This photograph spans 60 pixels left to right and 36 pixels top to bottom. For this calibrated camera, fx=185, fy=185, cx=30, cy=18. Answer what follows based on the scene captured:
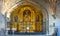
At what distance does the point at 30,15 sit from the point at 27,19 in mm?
654

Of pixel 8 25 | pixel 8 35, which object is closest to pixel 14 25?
pixel 8 25

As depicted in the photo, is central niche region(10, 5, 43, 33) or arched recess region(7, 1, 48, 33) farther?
central niche region(10, 5, 43, 33)

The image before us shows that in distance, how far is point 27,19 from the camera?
2388 centimetres

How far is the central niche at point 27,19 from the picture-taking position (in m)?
22.8

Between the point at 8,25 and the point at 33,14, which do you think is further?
the point at 33,14

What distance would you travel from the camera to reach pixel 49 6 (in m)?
21.6

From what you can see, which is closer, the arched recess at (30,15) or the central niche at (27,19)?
the arched recess at (30,15)

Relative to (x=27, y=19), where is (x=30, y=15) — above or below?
above

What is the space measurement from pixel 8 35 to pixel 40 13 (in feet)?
17.0

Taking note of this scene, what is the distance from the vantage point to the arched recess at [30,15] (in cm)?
2186

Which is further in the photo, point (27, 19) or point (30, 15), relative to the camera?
point (27, 19)

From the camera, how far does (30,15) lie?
77.9 feet

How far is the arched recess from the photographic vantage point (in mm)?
21859

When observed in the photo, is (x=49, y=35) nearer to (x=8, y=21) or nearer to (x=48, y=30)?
(x=48, y=30)
